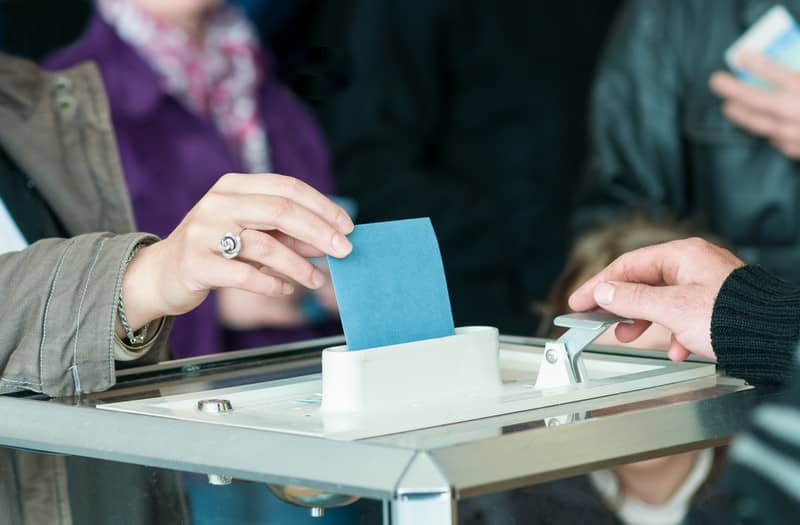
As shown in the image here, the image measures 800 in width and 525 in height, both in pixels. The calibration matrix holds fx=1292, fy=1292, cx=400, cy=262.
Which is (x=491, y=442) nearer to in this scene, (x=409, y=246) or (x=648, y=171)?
(x=409, y=246)

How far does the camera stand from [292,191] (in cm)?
101

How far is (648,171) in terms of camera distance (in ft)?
7.98

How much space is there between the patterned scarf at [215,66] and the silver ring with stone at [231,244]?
145 cm

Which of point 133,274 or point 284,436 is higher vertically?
point 133,274

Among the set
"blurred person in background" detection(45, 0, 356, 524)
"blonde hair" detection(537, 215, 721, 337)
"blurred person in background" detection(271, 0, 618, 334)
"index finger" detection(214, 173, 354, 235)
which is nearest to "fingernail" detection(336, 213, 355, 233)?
"index finger" detection(214, 173, 354, 235)

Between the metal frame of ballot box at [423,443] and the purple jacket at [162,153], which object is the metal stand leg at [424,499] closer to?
the metal frame of ballot box at [423,443]

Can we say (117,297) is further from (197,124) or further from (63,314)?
(197,124)

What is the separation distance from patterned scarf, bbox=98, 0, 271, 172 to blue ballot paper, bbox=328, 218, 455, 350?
5.04 ft

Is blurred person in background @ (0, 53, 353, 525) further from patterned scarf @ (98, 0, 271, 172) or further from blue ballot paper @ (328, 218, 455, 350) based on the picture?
patterned scarf @ (98, 0, 271, 172)

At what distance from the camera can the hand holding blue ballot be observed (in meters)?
2.26

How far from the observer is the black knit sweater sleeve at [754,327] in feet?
3.41

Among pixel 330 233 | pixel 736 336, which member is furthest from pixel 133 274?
pixel 736 336

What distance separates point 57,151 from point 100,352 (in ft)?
1.47

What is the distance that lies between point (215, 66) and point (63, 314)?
1.52 meters
